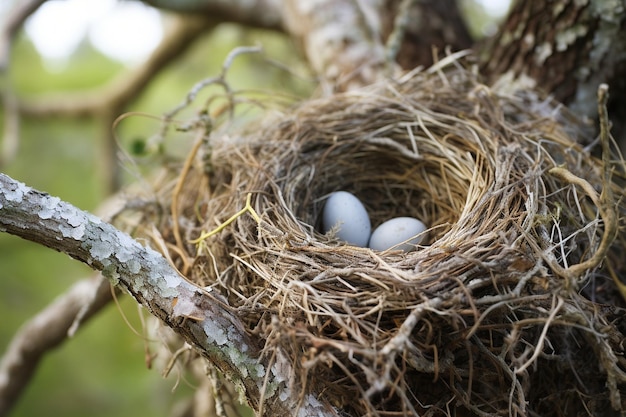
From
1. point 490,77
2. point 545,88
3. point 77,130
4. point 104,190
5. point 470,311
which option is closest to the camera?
point 470,311

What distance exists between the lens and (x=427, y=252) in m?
1.10

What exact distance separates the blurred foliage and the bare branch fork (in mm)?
1663

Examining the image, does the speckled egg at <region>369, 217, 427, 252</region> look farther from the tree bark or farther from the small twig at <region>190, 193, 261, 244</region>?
the tree bark

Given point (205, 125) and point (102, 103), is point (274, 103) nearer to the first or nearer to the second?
point (205, 125)

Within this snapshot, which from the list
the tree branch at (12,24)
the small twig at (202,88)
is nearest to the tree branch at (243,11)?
the tree branch at (12,24)

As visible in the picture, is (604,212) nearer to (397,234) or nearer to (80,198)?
(397,234)

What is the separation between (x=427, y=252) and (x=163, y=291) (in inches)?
20.2

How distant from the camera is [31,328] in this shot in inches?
73.9

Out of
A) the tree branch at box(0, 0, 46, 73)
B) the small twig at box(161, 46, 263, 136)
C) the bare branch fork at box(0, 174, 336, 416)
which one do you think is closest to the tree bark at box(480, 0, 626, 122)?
the small twig at box(161, 46, 263, 136)

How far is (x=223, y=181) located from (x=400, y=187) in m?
0.50

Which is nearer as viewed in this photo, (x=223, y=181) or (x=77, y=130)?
(x=223, y=181)

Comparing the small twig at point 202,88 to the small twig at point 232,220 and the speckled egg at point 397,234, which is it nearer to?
the small twig at point 232,220

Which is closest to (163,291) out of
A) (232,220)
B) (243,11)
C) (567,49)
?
(232,220)

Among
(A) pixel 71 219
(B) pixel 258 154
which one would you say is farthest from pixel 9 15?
(A) pixel 71 219
